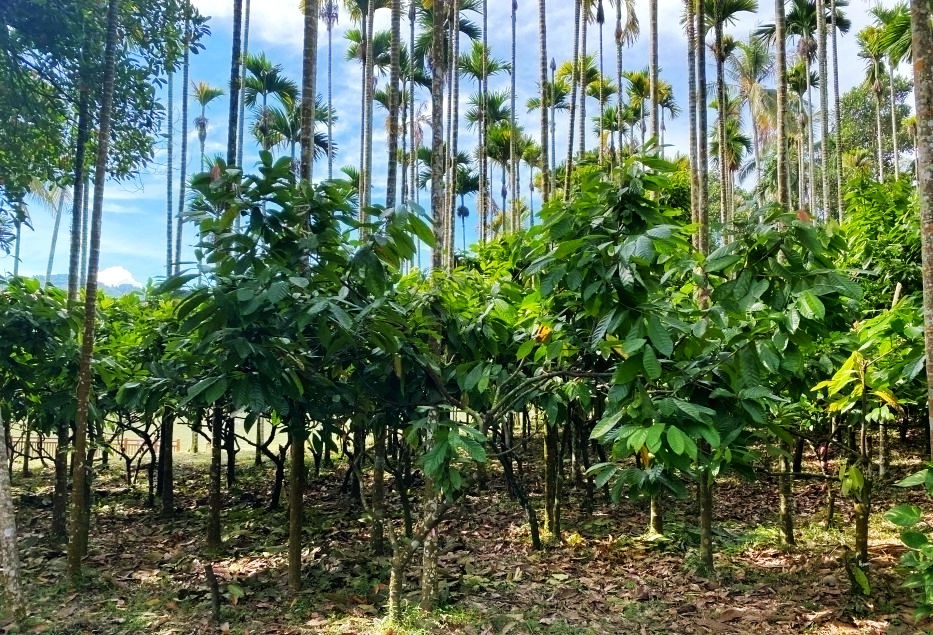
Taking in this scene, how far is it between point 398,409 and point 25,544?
12.8ft

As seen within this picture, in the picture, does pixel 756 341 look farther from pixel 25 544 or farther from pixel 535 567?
pixel 25 544

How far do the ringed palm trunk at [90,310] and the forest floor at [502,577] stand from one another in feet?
1.39

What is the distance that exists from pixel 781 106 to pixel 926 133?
14.5 feet

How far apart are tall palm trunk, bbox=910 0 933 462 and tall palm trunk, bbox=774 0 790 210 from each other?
9.31 feet

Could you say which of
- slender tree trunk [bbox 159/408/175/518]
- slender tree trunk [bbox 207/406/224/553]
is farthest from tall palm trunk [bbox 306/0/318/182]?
slender tree trunk [bbox 159/408/175/518]

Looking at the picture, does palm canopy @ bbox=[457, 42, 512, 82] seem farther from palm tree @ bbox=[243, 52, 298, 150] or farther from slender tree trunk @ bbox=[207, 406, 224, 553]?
slender tree trunk @ bbox=[207, 406, 224, 553]

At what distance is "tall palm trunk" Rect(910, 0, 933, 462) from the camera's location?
2.48 metres

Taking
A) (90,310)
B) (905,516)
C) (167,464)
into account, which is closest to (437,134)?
(90,310)

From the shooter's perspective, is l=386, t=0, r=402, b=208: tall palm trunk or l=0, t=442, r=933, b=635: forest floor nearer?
l=0, t=442, r=933, b=635: forest floor

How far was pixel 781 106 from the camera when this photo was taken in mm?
6391

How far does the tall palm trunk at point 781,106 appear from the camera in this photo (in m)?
5.69

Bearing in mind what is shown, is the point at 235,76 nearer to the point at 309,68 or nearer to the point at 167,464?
the point at 309,68

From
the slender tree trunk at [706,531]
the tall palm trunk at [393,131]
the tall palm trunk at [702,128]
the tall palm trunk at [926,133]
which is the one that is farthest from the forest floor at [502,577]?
the tall palm trunk at [702,128]

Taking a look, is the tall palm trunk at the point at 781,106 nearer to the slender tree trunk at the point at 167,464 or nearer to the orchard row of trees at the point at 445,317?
the orchard row of trees at the point at 445,317
